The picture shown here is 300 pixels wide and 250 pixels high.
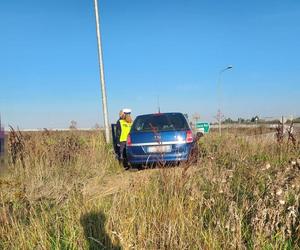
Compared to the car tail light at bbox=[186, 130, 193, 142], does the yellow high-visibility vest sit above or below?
above

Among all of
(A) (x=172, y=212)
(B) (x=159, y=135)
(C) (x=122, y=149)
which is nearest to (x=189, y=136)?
(B) (x=159, y=135)

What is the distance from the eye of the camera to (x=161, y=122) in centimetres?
1112

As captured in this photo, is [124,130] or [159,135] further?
[124,130]

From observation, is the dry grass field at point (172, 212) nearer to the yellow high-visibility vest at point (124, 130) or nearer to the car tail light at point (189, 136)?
the car tail light at point (189, 136)

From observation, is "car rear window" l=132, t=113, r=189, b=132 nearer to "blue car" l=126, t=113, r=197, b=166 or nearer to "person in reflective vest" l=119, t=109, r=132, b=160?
"blue car" l=126, t=113, r=197, b=166

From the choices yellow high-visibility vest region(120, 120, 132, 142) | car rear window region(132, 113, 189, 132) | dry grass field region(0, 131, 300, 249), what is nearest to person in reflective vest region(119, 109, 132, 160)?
yellow high-visibility vest region(120, 120, 132, 142)

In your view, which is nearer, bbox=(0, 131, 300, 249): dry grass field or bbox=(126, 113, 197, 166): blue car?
bbox=(0, 131, 300, 249): dry grass field

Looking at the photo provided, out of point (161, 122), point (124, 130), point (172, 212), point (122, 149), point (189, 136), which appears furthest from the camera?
point (124, 130)

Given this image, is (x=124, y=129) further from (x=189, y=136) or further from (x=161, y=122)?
(x=189, y=136)

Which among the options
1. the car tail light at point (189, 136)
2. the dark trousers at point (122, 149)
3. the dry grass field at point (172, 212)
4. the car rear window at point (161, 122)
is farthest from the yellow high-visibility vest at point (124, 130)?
the dry grass field at point (172, 212)

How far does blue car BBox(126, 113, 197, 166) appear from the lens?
1012 centimetres

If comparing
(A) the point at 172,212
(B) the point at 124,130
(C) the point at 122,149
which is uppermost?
(B) the point at 124,130

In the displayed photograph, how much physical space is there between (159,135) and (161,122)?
A: 129 centimetres

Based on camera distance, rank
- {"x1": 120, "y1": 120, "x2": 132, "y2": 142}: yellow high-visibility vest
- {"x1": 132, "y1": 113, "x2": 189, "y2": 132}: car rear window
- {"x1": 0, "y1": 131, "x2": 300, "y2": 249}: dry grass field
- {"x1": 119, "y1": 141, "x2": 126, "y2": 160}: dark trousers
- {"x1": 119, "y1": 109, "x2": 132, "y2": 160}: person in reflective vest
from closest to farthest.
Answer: {"x1": 0, "y1": 131, "x2": 300, "y2": 249}: dry grass field < {"x1": 132, "y1": 113, "x2": 189, "y2": 132}: car rear window < {"x1": 119, "y1": 141, "x2": 126, "y2": 160}: dark trousers < {"x1": 119, "y1": 109, "x2": 132, "y2": 160}: person in reflective vest < {"x1": 120, "y1": 120, "x2": 132, "y2": 142}: yellow high-visibility vest
